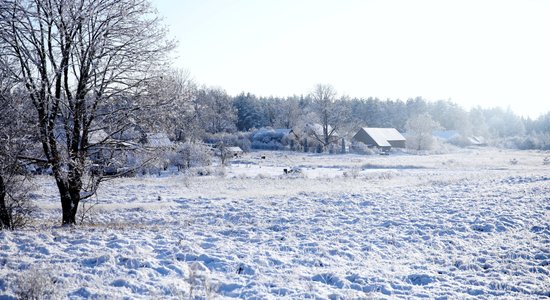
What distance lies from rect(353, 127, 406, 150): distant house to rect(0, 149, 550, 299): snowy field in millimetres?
50966

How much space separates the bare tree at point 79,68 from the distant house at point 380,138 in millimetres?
60198

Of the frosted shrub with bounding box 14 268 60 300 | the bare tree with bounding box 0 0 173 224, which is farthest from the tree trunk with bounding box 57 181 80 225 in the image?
the frosted shrub with bounding box 14 268 60 300

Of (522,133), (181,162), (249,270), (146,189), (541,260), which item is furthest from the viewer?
(522,133)

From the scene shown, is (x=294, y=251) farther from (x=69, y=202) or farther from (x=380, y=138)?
(x=380, y=138)

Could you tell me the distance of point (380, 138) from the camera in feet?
226

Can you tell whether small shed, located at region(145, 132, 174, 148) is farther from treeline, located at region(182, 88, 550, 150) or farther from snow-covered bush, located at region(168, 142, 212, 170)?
treeline, located at region(182, 88, 550, 150)

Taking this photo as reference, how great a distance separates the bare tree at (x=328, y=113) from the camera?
6956 cm

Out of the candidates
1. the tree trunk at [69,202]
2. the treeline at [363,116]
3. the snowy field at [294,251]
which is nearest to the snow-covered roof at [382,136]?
the treeline at [363,116]

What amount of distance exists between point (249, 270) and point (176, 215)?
7.98 metres

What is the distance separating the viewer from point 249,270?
288 inches

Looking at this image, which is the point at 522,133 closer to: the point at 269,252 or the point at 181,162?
the point at 181,162

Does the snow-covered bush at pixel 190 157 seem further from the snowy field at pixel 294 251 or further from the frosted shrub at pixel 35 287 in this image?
the frosted shrub at pixel 35 287

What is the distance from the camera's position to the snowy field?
632cm

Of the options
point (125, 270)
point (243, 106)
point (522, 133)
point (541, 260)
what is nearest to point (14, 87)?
point (125, 270)
